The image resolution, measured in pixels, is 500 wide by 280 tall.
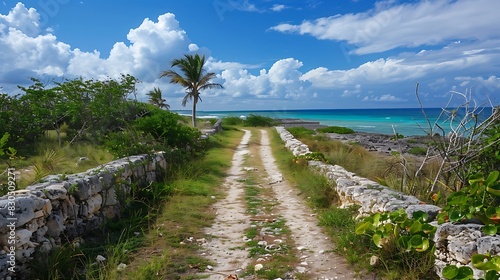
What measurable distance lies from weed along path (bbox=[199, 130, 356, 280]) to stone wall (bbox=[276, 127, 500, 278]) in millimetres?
760

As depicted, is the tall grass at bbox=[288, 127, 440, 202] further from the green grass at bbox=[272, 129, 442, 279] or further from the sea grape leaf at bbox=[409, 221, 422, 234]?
the sea grape leaf at bbox=[409, 221, 422, 234]

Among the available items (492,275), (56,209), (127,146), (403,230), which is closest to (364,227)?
(403,230)

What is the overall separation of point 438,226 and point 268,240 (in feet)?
7.33

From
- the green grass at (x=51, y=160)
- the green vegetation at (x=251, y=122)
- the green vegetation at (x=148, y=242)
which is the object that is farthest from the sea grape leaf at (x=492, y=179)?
the green vegetation at (x=251, y=122)

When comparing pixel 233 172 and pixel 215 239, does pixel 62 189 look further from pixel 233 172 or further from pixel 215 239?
pixel 233 172

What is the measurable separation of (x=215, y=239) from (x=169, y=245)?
69 centimetres

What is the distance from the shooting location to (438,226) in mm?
3805

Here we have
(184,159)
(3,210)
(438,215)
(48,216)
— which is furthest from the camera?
(184,159)

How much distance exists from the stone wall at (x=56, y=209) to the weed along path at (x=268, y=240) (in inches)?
64.5

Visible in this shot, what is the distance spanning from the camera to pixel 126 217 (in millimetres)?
6113

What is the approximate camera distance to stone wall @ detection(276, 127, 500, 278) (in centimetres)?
328

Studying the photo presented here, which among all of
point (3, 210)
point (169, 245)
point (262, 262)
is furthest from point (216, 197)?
point (3, 210)

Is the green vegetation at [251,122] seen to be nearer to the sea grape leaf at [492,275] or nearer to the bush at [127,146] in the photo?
the bush at [127,146]

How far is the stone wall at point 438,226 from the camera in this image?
3.28 metres
